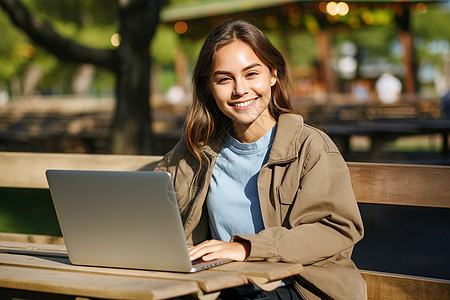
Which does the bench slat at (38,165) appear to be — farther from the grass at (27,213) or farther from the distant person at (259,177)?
the grass at (27,213)

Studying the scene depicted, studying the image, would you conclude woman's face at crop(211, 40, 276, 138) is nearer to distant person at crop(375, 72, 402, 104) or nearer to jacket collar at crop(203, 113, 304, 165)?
jacket collar at crop(203, 113, 304, 165)

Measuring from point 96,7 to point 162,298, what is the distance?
87.8ft

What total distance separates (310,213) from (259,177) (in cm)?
27

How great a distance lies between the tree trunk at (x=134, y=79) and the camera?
908cm

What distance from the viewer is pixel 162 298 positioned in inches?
85.7

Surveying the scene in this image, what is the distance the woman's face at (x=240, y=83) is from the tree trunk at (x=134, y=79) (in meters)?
6.11

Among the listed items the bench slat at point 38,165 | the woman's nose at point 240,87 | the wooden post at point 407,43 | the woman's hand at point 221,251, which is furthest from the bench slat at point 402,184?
the wooden post at point 407,43

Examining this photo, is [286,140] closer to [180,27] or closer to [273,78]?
[273,78]

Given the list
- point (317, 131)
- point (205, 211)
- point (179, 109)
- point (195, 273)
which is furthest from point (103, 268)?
point (179, 109)

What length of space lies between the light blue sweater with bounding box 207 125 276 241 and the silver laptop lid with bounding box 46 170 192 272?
622mm

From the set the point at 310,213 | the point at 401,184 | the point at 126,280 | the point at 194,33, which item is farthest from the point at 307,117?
the point at 194,33

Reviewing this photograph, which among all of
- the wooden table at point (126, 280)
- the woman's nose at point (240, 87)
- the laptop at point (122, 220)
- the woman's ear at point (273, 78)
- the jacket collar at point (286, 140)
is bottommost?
the wooden table at point (126, 280)

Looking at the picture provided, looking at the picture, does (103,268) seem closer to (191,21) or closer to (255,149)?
(255,149)

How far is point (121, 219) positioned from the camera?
249cm
